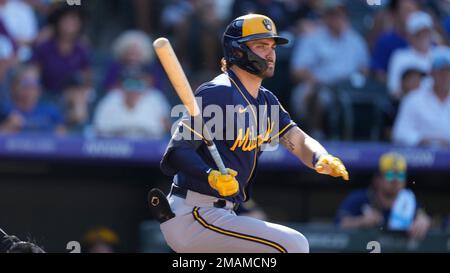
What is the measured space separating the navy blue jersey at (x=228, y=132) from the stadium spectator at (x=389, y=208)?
11.0 ft

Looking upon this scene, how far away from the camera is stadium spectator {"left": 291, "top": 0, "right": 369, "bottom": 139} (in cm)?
977

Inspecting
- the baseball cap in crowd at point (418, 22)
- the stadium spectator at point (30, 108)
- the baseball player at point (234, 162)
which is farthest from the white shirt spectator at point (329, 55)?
the baseball player at point (234, 162)

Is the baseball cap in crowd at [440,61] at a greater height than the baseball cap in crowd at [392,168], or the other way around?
the baseball cap in crowd at [440,61]

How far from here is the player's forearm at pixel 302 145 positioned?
223 inches

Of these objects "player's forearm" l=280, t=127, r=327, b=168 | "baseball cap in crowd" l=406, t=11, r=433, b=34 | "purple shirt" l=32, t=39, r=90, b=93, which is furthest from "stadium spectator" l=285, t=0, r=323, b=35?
"player's forearm" l=280, t=127, r=327, b=168

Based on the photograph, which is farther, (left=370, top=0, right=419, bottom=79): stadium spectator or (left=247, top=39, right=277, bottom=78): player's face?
(left=370, top=0, right=419, bottom=79): stadium spectator

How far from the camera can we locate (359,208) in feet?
29.0

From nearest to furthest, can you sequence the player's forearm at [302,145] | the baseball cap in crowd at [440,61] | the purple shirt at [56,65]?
the player's forearm at [302,145], the purple shirt at [56,65], the baseball cap in crowd at [440,61]

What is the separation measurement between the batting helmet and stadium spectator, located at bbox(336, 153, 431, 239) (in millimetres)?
3481

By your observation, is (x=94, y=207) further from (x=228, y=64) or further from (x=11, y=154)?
(x=228, y=64)

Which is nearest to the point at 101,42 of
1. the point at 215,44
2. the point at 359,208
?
the point at 215,44

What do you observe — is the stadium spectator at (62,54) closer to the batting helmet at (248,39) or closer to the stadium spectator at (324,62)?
the stadium spectator at (324,62)

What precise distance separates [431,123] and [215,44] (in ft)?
7.15

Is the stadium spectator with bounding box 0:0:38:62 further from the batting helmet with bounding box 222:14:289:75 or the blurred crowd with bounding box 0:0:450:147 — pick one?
the batting helmet with bounding box 222:14:289:75
